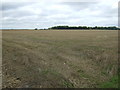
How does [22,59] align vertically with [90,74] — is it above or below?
above

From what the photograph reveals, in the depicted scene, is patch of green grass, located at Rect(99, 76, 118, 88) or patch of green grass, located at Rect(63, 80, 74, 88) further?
patch of green grass, located at Rect(99, 76, 118, 88)

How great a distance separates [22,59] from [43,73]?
2866mm

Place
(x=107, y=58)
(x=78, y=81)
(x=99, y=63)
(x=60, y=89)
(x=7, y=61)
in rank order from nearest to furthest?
(x=60, y=89)
(x=78, y=81)
(x=7, y=61)
(x=99, y=63)
(x=107, y=58)

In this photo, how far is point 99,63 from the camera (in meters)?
10.1

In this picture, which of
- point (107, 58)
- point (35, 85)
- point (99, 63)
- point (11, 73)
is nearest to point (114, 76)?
point (99, 63)

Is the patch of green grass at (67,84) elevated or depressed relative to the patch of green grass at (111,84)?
elevated

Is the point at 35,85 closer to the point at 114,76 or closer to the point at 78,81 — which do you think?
the point at 78,81

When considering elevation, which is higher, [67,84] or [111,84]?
[67,84]

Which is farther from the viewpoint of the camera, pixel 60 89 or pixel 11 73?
pixel 11 73

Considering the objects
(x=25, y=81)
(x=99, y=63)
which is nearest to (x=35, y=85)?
(x=25, y=81)

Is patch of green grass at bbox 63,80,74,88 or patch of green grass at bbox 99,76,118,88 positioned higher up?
patch of green grass at bbox 63,80,74,88

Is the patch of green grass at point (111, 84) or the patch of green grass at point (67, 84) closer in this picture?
the patch of green grass at point (67, 84)

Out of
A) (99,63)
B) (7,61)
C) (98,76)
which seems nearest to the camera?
(98,76)

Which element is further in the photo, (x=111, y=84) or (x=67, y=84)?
(x=111, y=84)
